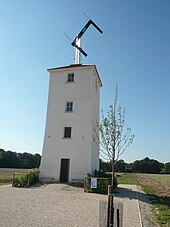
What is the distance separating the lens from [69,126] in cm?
2194

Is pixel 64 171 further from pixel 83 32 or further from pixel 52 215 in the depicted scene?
pixel 83 32

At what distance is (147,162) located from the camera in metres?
104

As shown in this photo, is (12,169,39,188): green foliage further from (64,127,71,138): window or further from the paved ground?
the paved ground

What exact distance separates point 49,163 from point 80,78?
31.7 ft

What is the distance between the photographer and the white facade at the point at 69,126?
2086cm

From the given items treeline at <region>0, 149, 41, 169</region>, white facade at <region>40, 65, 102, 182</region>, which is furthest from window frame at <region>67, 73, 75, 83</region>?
treeline at <region>0, 149, 41, 169</region>

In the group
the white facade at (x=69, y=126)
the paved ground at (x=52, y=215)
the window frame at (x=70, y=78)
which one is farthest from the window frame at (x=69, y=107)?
the paved ground at (x=52, y=215)

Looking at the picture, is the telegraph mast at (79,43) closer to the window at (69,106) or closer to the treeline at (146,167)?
the window at (69,106)

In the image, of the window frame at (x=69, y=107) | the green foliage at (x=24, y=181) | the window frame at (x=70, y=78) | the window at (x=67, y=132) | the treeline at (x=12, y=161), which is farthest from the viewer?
the treeline at (x=12, y=161)

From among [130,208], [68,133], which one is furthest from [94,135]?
[130,208]

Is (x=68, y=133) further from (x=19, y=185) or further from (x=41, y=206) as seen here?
(x=41, y=206)

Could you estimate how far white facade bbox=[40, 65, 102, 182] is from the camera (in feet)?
68.4

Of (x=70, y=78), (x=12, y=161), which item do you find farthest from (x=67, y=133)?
(x=12, y=161)

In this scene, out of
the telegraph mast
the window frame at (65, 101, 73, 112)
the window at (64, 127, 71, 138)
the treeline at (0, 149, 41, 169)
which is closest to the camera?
the window at (64, 127, 71, 138)
